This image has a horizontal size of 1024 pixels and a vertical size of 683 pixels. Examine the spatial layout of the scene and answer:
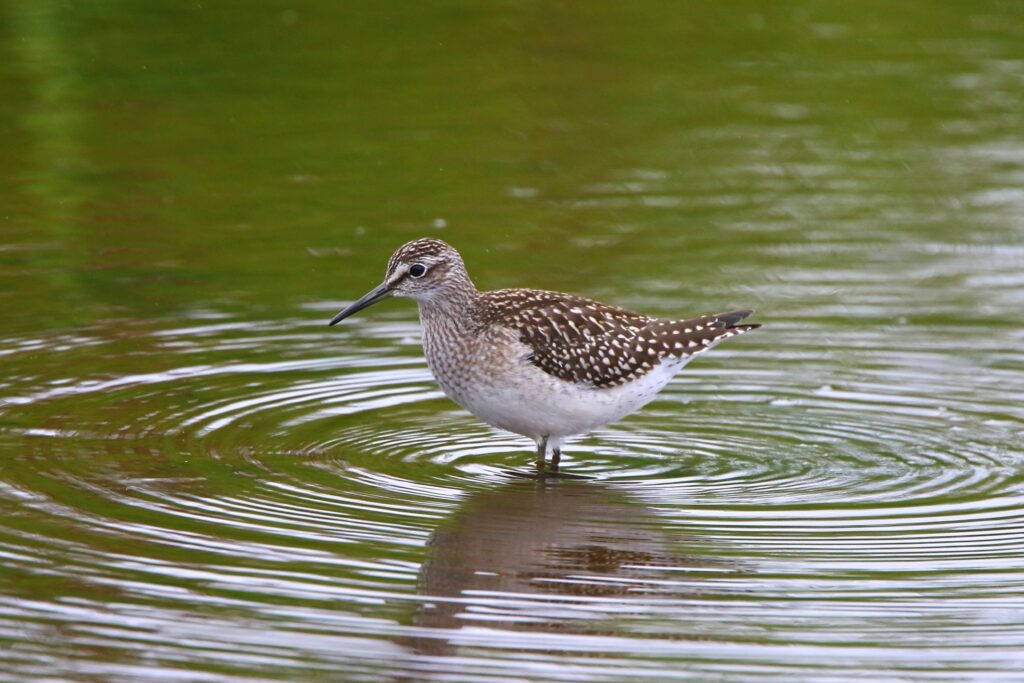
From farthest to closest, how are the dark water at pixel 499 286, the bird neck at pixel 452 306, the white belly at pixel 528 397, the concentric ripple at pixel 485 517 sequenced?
1. the bird neck at pixel 452 306
2. the white belly at pixel 528 397
3. the dark water at pixel 499 286
4. the concentric ripple at pixel 485 517

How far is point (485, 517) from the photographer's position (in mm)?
10141

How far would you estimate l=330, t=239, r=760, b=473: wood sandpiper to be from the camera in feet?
36.4

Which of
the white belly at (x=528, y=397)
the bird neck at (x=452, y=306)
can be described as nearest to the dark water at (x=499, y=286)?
the white belly at (x=528, y=397)

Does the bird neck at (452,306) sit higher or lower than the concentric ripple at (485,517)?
higher

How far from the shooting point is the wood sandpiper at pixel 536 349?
36.4 feet

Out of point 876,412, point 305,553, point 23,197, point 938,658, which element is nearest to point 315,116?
point 23,197

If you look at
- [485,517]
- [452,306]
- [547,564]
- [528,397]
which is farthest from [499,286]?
[547,564]

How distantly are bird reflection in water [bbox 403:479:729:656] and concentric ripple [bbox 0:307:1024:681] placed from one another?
0.02 meters

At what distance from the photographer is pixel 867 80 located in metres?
20.4

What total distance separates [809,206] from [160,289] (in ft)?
20.8

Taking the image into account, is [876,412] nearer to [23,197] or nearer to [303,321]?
[303,321]

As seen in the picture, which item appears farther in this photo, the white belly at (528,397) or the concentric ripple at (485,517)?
the white belly at (528,397)

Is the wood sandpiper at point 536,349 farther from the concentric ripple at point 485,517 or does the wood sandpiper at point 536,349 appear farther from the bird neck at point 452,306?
the concentric ripple at point 485,517

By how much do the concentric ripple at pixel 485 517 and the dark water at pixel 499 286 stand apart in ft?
0.09
